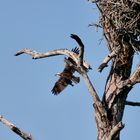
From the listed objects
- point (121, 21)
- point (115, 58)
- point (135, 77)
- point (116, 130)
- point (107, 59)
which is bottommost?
point (116, 130)

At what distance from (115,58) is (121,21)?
1.43ft

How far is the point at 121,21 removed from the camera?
486cm

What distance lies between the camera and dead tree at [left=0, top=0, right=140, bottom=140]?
4207 mm

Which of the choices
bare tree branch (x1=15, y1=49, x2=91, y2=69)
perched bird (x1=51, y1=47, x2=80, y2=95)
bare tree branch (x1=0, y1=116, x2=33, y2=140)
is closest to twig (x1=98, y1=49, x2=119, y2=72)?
bare tree branch (x1=15, y1=49, x2=91, y2=69)

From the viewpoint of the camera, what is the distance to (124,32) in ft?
15.5

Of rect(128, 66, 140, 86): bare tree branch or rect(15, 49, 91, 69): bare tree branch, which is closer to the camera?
rect(15, 49, 91, 69): bare tree branch

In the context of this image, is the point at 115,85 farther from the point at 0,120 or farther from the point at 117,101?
the point at 0,120

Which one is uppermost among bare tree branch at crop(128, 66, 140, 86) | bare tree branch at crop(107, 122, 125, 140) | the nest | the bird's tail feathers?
the nest

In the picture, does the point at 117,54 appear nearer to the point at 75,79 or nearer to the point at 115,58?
the point at 115,58

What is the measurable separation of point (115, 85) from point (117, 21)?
0.70 metres

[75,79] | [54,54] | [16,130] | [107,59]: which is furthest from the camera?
[75,79]

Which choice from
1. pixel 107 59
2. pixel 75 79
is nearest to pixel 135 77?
pixel 107 59

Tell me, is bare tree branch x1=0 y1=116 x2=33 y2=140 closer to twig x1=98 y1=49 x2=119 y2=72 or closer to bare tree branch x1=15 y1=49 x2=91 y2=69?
bare tree branch x1=15 y1=49 x2=91 y2=69

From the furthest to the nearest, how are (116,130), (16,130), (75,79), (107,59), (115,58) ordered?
(75,79)
(115,58)
(107,59)
(16,130)
(116,130)
